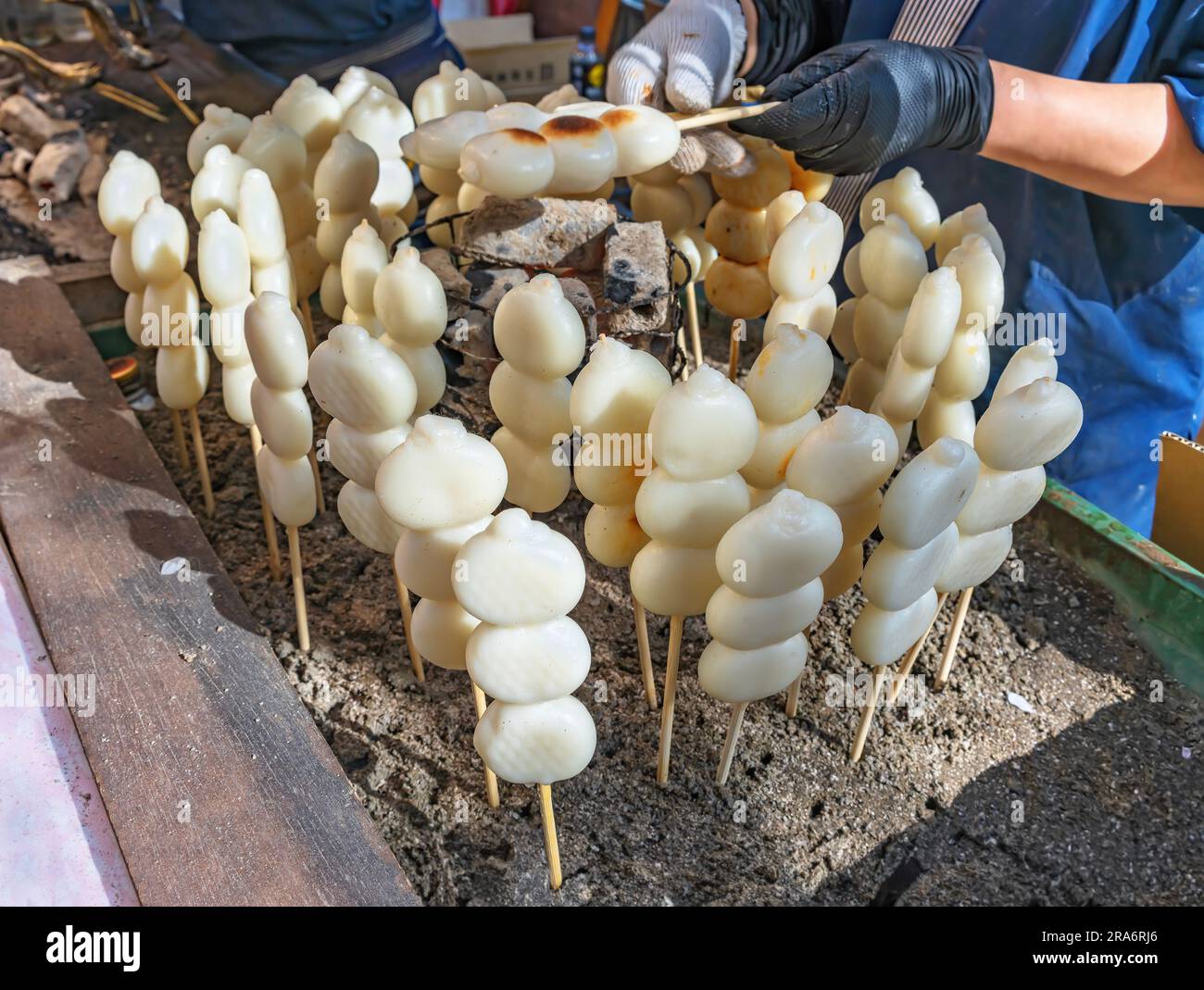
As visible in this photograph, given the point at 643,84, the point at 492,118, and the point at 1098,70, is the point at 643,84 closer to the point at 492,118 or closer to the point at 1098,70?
the point at 492,118

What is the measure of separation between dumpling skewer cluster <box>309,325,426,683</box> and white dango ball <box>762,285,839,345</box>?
50 centimetres

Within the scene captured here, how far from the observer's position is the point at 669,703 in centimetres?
129

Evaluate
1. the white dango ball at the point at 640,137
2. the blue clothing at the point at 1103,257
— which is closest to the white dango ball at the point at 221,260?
the white dango ball at the point at 640,137

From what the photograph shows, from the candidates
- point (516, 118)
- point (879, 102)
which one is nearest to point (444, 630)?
point (516, 118)

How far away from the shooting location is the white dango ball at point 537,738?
1.07 meters

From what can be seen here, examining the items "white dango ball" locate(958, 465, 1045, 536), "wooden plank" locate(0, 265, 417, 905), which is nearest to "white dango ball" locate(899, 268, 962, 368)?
"white dango ball" locate(958, 465, 1045, 536)

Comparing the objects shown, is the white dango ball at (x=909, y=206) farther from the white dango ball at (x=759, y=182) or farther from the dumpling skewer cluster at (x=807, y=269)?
the white dango ball at (x=759, y=182)

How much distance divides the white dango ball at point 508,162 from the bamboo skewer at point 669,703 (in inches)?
25.3

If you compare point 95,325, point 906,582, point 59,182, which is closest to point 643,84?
point 906,582

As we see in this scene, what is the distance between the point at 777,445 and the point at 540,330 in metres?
0.29

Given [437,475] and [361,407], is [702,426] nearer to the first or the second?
[437,475]

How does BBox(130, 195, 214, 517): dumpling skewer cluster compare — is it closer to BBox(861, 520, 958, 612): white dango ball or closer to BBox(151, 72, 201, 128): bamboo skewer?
BBox(861, 520, 958, 612): white dango ball

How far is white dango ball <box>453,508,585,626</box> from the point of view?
37.4 inches

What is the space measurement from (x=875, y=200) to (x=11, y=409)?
1.43 meters
